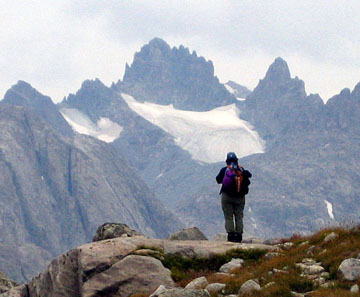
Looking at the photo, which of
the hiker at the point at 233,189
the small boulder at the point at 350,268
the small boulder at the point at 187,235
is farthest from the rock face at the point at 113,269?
the small boulder at the point at 350,268

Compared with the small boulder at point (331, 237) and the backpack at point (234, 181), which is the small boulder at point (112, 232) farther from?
the small boulder at point (331, 237)

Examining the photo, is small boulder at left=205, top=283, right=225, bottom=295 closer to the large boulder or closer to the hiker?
the large boulder

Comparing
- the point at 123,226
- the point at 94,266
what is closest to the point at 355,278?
the point at 94,266

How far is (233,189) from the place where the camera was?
2228 cm

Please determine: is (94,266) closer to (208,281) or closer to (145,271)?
(145,271)

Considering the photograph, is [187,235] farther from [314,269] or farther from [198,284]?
[314,269]

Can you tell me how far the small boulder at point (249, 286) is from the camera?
14.5 m

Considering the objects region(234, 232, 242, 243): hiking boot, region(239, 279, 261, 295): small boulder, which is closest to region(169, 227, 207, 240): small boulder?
region(234, 232, 242, 243): hiking boot

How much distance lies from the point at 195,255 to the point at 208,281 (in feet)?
11.6

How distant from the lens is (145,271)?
18859 millimetres

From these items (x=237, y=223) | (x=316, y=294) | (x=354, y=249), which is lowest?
(x=316, y=294)

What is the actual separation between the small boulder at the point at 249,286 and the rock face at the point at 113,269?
3.64 metres

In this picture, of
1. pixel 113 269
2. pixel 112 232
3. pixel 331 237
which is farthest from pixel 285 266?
pixel 112 232

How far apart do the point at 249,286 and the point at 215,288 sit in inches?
43.0
